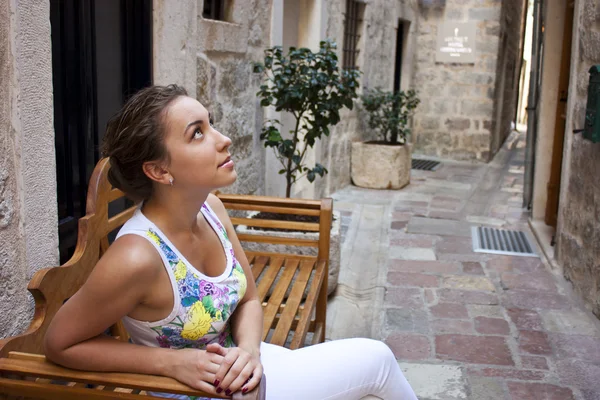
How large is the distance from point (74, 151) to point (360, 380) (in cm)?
154

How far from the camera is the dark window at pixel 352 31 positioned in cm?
782

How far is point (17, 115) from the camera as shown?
6.36 ft

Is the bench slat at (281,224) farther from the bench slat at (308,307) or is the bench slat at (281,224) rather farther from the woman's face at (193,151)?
the woman's face at (193,151)

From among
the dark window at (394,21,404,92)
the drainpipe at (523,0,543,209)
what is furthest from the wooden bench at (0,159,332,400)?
the dark window at (394,21,404,92)

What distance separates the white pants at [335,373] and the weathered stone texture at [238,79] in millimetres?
2394

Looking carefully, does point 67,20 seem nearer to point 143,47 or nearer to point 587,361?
point 143,47

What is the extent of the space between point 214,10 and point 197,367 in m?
3.29

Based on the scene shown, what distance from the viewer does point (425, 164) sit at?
34.3ft

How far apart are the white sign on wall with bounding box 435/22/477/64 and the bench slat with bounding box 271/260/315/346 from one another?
27.2 ft

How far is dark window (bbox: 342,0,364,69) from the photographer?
7.82 m

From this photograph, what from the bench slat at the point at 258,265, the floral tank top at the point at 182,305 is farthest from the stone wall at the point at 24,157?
the bench slat at the point at 258,265

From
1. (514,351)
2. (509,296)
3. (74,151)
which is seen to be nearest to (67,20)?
(74,151)

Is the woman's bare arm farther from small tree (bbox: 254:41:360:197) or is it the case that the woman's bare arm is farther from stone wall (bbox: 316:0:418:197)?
stone wall (bbox: 316:0:418:197)

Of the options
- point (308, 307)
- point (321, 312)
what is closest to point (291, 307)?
point (308, 307)
